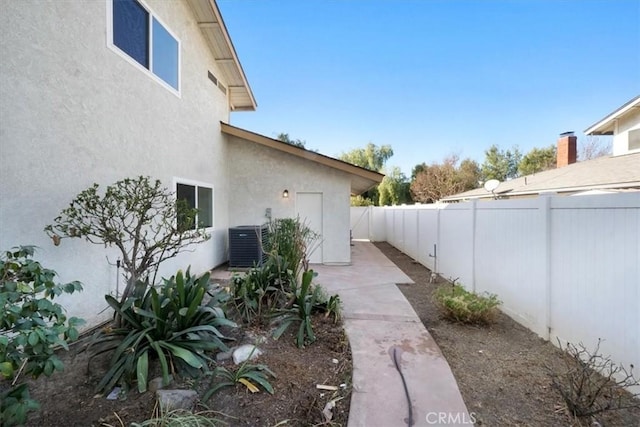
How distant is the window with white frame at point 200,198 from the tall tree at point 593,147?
32552 millimetres

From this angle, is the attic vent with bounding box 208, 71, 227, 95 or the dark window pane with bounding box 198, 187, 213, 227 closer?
the dark window pane with bounding box 198, 187, 213, 227

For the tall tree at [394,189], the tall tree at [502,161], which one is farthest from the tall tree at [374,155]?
the tall tree at [502,161]

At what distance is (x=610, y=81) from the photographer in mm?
14617

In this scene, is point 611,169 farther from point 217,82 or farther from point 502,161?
point 502,161

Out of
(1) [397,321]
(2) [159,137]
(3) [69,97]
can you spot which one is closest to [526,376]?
(1) [397,321]

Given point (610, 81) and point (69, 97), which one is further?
point (610, 81)

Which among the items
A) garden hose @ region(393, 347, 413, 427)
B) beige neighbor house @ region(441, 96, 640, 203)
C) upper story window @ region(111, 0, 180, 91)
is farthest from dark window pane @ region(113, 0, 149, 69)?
beige neighbor house @ region(441, 96, 640, 203)

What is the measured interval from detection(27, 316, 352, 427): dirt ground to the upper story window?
481 cm

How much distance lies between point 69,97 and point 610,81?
20.8 meters

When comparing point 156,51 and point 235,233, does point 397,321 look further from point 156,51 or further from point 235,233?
point 156,51

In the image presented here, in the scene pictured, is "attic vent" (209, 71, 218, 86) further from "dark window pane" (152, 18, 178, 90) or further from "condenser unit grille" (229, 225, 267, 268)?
"condenser unit grille" (229, 225, 267, 268)

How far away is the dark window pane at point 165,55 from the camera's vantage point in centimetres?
611

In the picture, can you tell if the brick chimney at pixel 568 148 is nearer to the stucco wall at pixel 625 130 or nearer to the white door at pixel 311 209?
the stucco wall at pixel 625 130

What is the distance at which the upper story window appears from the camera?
5.04 m
